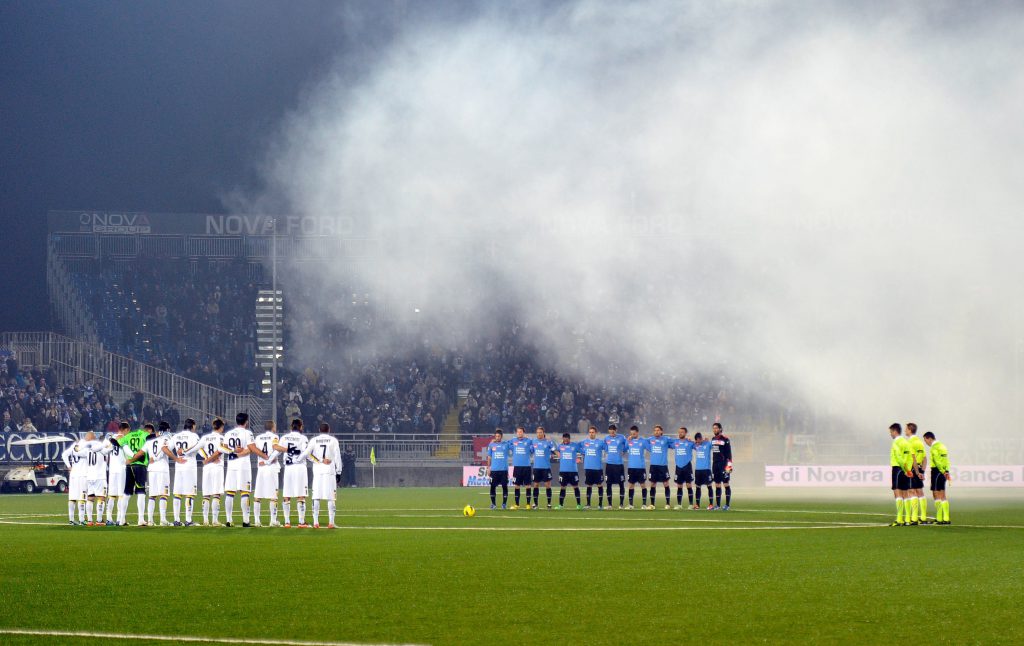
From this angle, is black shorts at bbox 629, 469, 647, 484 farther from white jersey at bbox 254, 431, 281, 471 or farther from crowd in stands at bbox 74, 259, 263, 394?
crowd in stands at bbox 74, 259, 263, 394

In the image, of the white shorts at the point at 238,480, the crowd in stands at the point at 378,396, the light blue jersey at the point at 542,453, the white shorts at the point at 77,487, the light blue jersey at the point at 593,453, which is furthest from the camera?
the crowd in stands at the point at 378,396

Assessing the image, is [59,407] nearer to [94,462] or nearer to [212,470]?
[94,462]

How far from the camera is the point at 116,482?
26.3 metres

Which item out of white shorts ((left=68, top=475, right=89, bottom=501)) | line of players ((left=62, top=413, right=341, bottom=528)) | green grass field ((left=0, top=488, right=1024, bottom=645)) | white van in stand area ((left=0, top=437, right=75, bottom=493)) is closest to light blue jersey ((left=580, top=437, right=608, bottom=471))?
green grass field ((left=0, top=488, right=1024, bottom=645))

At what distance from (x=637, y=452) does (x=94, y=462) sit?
13.4 m

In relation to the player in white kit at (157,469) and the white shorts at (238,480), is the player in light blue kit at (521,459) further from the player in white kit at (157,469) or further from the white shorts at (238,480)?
the player in white kit at (157,469)

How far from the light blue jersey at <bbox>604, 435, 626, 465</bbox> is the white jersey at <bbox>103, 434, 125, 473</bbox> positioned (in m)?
12.1

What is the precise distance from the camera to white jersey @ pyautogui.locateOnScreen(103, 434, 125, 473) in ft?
86.3

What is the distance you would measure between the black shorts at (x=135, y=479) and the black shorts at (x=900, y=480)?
14439 mm

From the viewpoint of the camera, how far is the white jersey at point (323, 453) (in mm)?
24516

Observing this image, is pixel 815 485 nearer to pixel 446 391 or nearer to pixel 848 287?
pixel 848 287

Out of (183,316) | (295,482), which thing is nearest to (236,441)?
(295,482)

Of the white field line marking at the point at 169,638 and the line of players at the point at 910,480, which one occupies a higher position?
the line of players at the point at 910,480

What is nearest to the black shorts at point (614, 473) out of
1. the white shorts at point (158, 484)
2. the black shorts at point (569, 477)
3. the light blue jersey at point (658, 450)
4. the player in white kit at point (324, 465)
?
the light blue jersey at point (658, 450)
